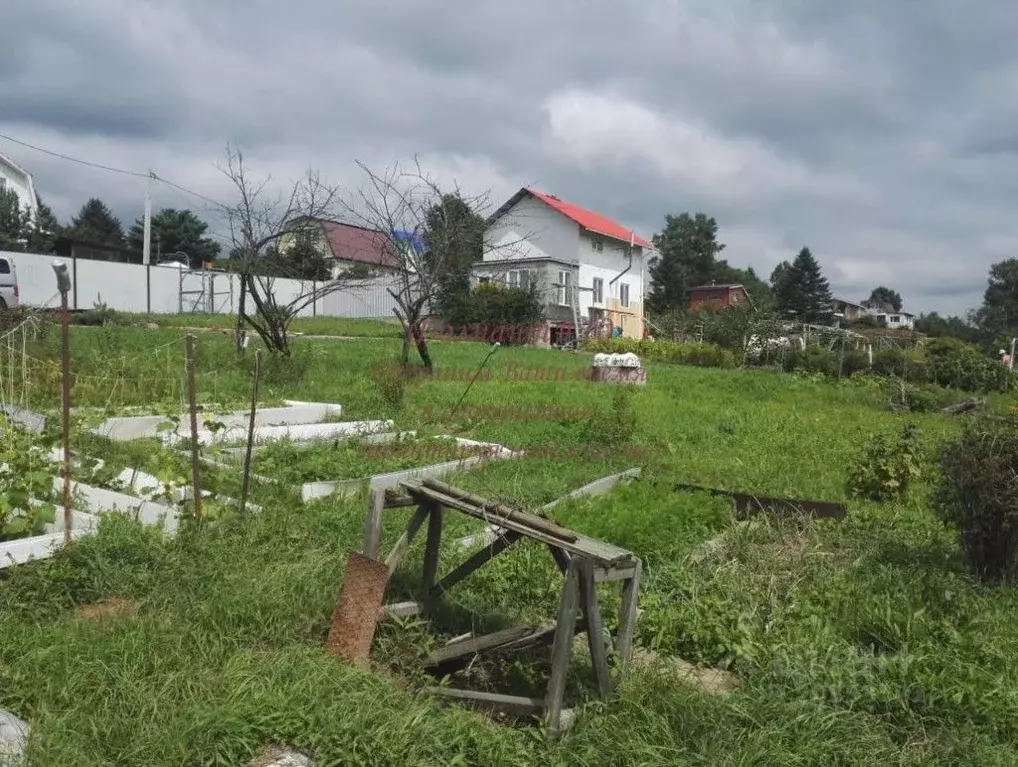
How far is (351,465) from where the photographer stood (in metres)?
6.49

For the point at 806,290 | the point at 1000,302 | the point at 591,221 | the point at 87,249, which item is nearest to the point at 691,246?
the point at 806,290

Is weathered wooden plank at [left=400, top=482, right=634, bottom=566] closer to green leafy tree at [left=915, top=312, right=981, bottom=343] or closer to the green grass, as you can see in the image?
the green grass

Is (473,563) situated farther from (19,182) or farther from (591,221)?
(19,182)

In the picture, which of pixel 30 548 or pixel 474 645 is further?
pixel 30 548

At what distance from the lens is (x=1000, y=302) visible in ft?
210

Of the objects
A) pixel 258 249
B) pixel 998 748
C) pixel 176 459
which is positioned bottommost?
pixel 998 748

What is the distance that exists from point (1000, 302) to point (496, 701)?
2896 inches

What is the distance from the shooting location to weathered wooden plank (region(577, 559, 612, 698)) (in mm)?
2934

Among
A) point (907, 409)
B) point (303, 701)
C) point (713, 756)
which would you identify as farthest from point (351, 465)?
point (907, 409)

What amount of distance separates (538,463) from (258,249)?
27.0 feet

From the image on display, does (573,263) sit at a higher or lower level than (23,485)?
higher

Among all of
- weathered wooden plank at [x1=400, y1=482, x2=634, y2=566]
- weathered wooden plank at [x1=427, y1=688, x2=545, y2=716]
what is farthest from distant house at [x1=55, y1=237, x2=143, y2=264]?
weathered wooden plank at [x1=427, y1=688, x2=545, y2=716]

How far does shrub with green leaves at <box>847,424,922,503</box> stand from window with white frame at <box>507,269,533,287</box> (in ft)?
76.0

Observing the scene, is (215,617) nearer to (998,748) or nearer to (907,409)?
(998,748)
